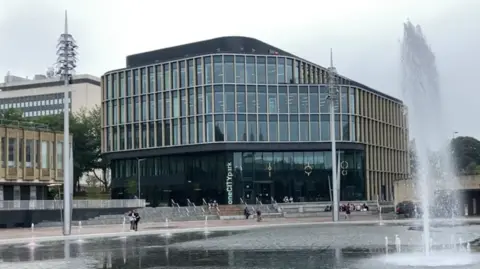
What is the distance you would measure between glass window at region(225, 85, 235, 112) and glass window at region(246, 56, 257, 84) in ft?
8.94

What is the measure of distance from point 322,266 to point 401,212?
49690mm

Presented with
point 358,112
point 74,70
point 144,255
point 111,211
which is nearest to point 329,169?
point 358,112

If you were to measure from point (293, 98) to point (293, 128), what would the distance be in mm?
4159

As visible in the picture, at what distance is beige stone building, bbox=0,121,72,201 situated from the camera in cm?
5872

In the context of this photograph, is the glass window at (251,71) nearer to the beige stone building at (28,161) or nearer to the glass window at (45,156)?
the beige stone building at (28,161)

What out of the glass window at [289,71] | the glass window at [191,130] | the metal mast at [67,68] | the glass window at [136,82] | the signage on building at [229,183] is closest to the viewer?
the metal mast at [67,68]

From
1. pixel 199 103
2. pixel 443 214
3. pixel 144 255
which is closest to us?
pixel 144 255

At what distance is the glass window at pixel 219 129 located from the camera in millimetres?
83125

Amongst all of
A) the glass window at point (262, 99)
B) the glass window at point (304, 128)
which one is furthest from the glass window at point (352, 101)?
the glass window at point (262, 99)

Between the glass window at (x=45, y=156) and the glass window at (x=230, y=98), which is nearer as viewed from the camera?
the glass window at (x=45, y=156)

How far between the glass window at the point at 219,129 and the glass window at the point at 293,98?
33.3ft

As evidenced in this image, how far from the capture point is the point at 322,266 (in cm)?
1933

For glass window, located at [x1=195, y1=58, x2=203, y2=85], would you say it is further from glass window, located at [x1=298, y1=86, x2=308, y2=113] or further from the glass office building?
glass window, located at [x1=298, y1=86, x2=308, y2=113]

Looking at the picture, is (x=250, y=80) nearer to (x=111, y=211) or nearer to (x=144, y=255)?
(x=111, y=211)
